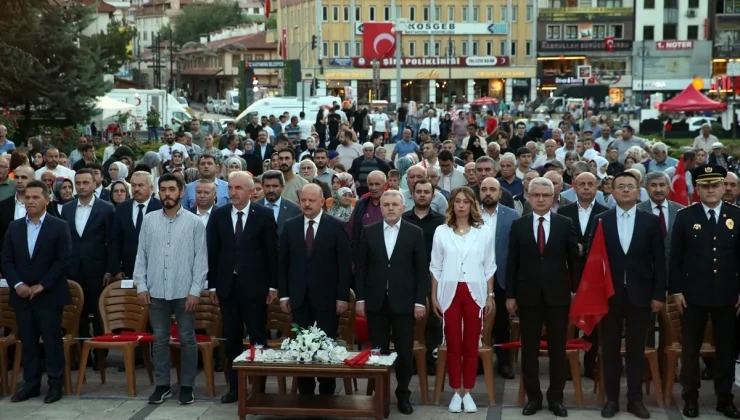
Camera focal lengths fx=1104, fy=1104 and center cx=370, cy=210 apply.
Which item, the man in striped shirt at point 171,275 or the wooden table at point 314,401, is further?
the man in striped shirt at point 171,275

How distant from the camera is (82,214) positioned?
10.7 meters

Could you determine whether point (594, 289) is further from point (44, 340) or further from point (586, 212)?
point (44, 340)

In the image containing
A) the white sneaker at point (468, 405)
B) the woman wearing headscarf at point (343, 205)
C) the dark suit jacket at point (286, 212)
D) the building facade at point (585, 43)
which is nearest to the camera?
the white sneaker at point (468, 405)

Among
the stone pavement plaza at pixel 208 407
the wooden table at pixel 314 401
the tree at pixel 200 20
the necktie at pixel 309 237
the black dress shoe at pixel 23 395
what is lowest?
the stone pavement plaza at pixel 208 407

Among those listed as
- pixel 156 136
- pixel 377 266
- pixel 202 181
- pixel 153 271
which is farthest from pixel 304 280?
pixel 156 136

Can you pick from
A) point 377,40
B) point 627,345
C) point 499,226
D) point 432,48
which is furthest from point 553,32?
point 627,345

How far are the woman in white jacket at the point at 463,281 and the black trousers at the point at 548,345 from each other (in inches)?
15.5

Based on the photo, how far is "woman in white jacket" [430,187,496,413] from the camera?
880 cm

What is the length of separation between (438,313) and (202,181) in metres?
3.06

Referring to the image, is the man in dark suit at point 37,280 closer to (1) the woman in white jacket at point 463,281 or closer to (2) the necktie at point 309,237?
(2) the necktie at point 309,237

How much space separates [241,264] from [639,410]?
3438mm

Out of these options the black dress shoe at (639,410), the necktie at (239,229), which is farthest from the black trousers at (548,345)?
the necktie at (239,229)

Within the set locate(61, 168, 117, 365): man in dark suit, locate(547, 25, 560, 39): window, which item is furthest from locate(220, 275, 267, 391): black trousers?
locate(547, 25, 560, 39): window

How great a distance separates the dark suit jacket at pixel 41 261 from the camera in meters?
9.35
